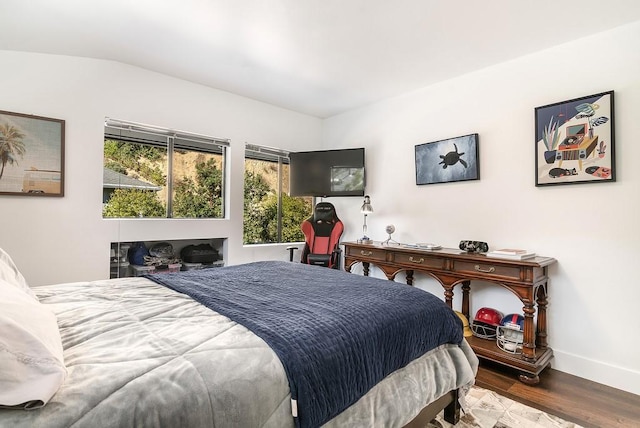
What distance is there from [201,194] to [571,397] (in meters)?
3.75

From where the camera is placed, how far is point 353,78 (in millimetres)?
3260

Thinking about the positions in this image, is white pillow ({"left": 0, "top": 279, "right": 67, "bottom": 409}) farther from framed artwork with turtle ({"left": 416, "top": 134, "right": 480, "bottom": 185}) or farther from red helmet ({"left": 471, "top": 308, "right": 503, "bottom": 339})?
framed artwork with turtle ({"left": 416, "top": 134, "right": 480, "bottom": 185})

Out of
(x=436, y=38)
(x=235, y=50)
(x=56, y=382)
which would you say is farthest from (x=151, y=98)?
(x=56, y=382)

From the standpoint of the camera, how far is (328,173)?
412 cm

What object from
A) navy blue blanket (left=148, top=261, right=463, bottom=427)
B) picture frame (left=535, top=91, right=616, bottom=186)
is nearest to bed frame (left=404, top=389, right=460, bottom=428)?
navy blue blanket (left=148, top=261, right=463, bottom=427)

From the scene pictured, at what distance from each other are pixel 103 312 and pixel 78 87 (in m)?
2.44

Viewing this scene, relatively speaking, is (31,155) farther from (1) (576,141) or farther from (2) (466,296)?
(1) (576,141)

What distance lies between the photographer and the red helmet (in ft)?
9.05

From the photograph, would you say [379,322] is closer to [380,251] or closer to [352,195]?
[380,251]

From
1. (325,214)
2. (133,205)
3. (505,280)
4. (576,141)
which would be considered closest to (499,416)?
(505,280)

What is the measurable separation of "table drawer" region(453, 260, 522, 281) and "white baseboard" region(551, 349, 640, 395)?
79cm

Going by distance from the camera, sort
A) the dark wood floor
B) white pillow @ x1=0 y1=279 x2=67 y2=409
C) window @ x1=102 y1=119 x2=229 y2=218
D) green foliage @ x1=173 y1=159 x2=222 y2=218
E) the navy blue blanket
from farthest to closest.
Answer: green foliage @ x1=173 y1=159 x2=222 y2=218 < window @ x1=102 y1=119 x2=229 y2=218 < the dark wood floor < the navy blue blanket < white pillow @ x1=0 y1=279 x2=67 y2=409

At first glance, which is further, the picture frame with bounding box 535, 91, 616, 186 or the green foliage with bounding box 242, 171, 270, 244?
the green foliage with bounding box 242, 171, 270, 244

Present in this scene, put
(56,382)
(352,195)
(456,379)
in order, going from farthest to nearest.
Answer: (352,195)
(456,379)
(56,382)
